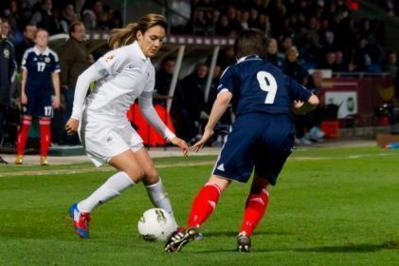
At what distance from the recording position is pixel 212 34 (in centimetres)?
3047

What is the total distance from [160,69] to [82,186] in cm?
1077

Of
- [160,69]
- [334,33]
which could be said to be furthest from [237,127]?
[334,33]

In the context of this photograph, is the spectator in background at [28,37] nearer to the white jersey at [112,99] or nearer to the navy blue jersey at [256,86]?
the white jersey at [112,99]

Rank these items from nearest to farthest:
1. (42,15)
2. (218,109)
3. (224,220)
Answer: (218,109), (224,220), (42,15)

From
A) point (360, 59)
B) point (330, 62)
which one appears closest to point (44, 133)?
point (330, 62)

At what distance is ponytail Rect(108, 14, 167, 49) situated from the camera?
448 inches

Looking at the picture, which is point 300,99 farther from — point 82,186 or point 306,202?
point 82,186

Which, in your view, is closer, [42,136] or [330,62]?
[42,136]

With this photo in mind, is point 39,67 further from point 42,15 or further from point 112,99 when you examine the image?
point 112,99

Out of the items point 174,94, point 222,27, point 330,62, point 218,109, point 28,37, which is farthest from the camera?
point 330,62

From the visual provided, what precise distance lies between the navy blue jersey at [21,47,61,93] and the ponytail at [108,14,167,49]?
28.8 ft

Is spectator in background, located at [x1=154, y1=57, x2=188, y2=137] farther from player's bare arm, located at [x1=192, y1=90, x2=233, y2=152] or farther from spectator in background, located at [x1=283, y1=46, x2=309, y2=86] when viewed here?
player's bare arm, located at [x1=192, y1=90, x2=233, y2=152]

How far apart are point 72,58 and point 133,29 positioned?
Answer: 443 inches

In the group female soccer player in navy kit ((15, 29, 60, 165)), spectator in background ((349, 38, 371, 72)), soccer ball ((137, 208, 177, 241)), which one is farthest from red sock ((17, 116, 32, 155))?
spectator in background ((349, 38, 371, 72))
